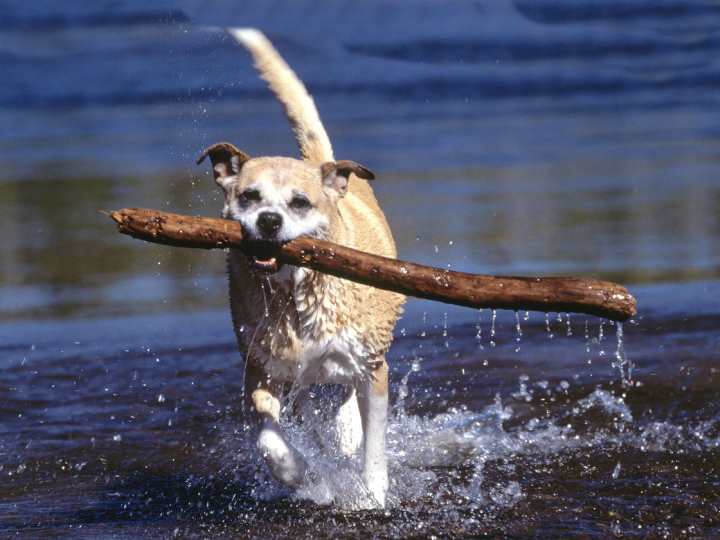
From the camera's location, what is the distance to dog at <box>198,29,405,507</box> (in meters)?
7.30

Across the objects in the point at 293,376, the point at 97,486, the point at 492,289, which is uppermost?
the point at 492,289

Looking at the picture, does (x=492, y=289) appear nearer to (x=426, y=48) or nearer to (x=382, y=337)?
(x=382, y=337)

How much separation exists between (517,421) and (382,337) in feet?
5.17

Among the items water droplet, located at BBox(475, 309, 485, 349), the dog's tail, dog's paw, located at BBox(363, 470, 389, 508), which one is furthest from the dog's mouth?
water droplet, located at BBox(475, 309, 485, 349)

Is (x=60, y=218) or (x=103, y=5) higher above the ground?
(x=103, y=5)

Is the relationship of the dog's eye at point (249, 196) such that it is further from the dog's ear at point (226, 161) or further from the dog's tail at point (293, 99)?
the dog's tail at point (293, 99)

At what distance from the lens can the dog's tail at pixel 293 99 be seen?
9336 mm

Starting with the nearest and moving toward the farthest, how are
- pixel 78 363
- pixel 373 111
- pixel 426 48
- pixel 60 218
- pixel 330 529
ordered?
pixel 330 529, pixel 78 363, pixel 60 218, pixel 373 111, pixel 426 48

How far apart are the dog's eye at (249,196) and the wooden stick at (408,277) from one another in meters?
0.19

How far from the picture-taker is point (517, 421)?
354 inches

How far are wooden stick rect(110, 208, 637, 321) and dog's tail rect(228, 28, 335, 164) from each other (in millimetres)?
2305

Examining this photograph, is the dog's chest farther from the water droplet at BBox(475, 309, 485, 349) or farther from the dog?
the water droplet at BBox(475, 309, 485, 349)

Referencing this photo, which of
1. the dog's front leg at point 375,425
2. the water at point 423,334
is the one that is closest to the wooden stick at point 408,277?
the water at point 423,334

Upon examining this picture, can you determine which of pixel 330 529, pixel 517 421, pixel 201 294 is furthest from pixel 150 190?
pixel 330 529
